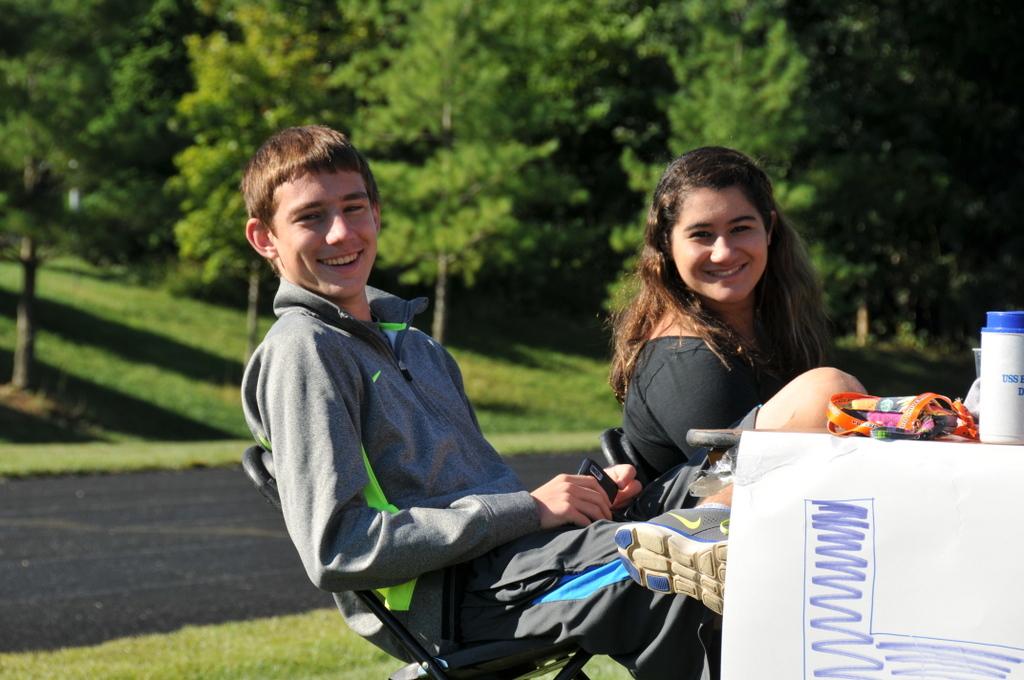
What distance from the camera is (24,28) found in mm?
20422

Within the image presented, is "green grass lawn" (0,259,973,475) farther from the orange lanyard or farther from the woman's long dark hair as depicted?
the orange lanyard

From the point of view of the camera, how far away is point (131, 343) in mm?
26328

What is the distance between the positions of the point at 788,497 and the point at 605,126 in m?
30.7

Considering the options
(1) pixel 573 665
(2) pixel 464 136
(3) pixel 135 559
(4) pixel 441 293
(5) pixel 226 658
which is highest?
(2) pixel 464 136

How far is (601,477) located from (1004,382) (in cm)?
102

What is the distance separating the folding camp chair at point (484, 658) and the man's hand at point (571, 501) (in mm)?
247

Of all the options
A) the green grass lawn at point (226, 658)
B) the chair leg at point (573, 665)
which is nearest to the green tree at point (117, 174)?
the green grass lawn at point (226, 658)

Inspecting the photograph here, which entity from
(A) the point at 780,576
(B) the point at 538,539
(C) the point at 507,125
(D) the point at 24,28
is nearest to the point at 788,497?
(A) the point at 780,576

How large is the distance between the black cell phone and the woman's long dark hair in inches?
21.6

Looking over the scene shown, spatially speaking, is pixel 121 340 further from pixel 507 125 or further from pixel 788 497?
pixel 788 497

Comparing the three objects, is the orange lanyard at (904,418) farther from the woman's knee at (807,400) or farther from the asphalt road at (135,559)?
the asphalt road at (135,559)

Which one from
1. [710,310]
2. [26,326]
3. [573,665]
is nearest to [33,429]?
[26,326]

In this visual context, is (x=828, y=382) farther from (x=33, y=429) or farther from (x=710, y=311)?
(x=33, y=429)

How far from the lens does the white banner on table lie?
2021 mm
